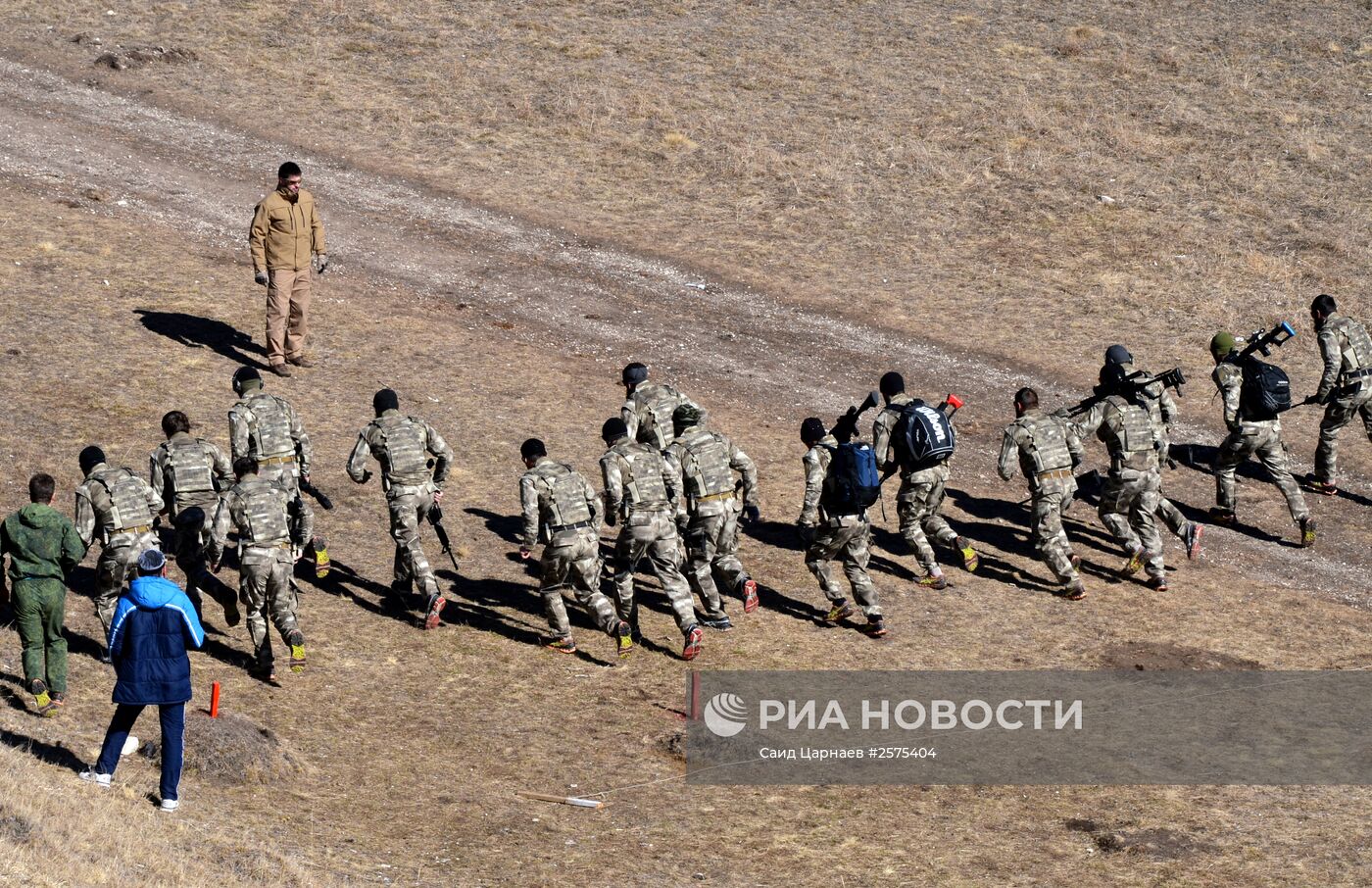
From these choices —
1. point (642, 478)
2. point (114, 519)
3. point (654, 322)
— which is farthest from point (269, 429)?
point (654, 322)

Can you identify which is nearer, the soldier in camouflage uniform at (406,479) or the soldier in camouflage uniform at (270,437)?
the soldier in camouflage uniform at (406,479)

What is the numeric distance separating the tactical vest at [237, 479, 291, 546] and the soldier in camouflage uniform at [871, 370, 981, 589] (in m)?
6.41

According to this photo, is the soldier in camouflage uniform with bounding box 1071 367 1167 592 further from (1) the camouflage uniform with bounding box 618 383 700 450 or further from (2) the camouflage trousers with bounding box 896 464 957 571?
(1) the camouflage uniform with bounding box 618 383 700 450

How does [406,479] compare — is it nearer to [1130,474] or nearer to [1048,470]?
[1048,470]

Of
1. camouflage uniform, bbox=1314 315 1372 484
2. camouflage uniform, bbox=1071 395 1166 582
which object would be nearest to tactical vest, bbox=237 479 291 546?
camouflage uniform, bbox=1071 395 1166 582

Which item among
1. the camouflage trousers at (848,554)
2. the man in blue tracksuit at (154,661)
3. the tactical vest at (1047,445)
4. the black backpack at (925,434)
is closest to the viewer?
the man in blue tracksuit at (154,661)

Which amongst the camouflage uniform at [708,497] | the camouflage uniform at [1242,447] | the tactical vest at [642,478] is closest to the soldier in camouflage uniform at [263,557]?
the tactical vest at [642,478]

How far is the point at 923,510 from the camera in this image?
17.1 m

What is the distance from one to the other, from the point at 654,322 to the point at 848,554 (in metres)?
8.87

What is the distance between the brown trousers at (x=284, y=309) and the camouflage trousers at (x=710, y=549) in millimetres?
7355

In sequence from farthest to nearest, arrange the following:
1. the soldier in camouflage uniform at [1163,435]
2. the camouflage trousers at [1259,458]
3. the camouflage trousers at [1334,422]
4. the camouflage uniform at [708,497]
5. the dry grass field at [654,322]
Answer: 1. the camouflage trousers at [1334,422]
2. the camouflage trousers at [1259,458]
3. the soldier in camouflage uniform at [1163,435]
4. the camouflage uniform at [708,497]
5. the dry grass field at [654,322]

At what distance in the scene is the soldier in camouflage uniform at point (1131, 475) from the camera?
17.2 m

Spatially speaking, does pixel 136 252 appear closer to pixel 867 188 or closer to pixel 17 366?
pixel 17 366

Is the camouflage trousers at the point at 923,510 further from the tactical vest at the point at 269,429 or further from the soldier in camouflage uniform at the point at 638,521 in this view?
the tactical vest at the point at 269,429
